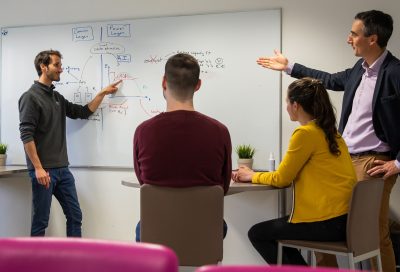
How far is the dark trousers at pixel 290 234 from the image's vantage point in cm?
220

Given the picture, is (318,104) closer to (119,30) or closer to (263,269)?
(263,269)

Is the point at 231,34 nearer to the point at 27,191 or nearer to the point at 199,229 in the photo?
the point at 199,229

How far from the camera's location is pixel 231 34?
340cm

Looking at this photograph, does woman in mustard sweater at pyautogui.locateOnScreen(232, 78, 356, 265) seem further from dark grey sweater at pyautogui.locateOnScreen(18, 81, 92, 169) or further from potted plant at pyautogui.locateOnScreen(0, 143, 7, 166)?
potted plant at pyautogui.locateOnScreen(0, 143, 7, 166)

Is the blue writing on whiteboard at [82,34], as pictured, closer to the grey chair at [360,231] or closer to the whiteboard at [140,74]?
the whiteboard at [140,74]

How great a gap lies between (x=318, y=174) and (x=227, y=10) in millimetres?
1697

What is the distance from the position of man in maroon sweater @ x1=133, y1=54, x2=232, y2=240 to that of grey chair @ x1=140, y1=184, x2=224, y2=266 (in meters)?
0.04

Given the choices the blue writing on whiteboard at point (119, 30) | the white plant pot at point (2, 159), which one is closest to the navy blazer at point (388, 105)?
the blue writing on whiteboard at point (119, 30)

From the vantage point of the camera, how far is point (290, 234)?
2.27m

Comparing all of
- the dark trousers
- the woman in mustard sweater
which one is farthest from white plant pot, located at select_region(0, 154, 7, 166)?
the woman in mustard sweater

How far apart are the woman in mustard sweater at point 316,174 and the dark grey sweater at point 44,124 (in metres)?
1.84

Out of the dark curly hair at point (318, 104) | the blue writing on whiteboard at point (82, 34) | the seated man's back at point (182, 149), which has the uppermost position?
the blue writing on whiteboard at point (82, 34)

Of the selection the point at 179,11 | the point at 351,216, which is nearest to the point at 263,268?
the point at 351,216

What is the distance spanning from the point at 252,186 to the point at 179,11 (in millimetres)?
1731
